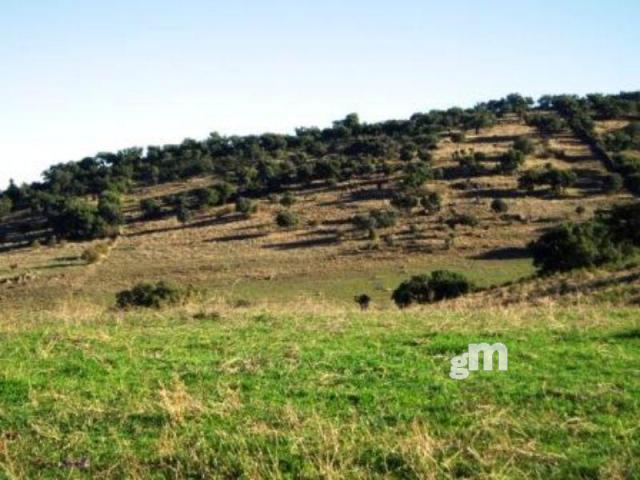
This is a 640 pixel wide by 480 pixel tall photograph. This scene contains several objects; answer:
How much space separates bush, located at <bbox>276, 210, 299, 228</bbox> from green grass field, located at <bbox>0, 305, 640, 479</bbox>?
213 ft

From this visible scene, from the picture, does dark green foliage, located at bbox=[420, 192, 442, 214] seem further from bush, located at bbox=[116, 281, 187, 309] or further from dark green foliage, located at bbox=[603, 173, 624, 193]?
bush, located at bbox=[116, 281, 187, 309]

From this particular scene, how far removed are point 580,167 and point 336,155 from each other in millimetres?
39249

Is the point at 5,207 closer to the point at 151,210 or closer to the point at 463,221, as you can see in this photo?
the point at 151,210

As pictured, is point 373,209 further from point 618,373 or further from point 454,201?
point 618,373

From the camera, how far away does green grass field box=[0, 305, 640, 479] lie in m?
5.82

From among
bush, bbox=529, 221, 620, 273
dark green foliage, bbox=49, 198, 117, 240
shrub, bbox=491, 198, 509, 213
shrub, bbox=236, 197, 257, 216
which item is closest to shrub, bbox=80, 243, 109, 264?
dark green foliage, bbox=49, 198, 117, 240

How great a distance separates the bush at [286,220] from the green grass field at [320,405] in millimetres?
65001

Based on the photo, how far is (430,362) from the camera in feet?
29.8

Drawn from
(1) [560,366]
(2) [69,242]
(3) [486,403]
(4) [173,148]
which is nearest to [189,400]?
(3) [486,403]

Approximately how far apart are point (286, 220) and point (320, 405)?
6977 centimetres

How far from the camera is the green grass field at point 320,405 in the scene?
5820 millimetres

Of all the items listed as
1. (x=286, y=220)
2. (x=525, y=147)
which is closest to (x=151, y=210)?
(x=286, y=220)

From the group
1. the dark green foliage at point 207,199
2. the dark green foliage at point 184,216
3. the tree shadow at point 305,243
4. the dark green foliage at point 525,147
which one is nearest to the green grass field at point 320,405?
the tree shadow at point 305,243

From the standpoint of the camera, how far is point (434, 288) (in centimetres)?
3672
